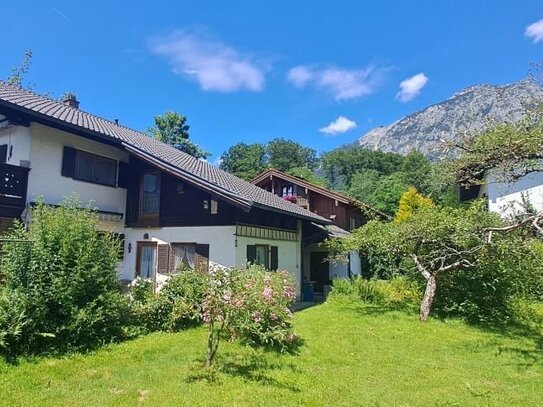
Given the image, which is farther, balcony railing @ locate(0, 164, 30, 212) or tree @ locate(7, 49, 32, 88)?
tree @ locate(7, 49, 32, 88)

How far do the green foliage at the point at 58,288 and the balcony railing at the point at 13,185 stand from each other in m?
3.51

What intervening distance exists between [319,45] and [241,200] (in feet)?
36.7

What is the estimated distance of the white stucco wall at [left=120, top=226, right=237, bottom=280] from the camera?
12.3m

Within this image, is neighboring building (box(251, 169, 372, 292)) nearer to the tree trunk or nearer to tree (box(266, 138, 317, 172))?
the tree trunk

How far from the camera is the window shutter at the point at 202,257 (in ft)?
41.2

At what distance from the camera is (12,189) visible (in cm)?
1111

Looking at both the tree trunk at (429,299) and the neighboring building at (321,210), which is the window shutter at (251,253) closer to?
the tree trunk at (429,299)

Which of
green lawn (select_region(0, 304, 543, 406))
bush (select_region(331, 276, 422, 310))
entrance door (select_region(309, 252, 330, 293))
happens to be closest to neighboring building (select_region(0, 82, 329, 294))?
bush (select_region(331, 276, 422, 310))

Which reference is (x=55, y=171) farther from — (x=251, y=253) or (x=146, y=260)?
(x=251, y=253)

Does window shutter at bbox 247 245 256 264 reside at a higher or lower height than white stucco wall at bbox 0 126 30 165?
lower

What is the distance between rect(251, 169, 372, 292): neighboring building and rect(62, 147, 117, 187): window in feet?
34.7

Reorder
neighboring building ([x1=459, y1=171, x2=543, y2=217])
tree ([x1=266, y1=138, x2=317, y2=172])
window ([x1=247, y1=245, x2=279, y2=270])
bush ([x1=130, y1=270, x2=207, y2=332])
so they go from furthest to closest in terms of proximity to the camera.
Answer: tree ([x1=266, y1=138, x2=317, y2=172]) < neighboring building ([x1=459, y1=171, x2=543, y2=217]) < window ([x1=247, y1=245, x2=279, y2=270]) < bush ([x1=130, y1=270, x2=207, y2=332])

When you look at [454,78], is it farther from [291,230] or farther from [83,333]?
[83,333]

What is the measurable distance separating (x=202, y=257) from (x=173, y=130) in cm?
3447
